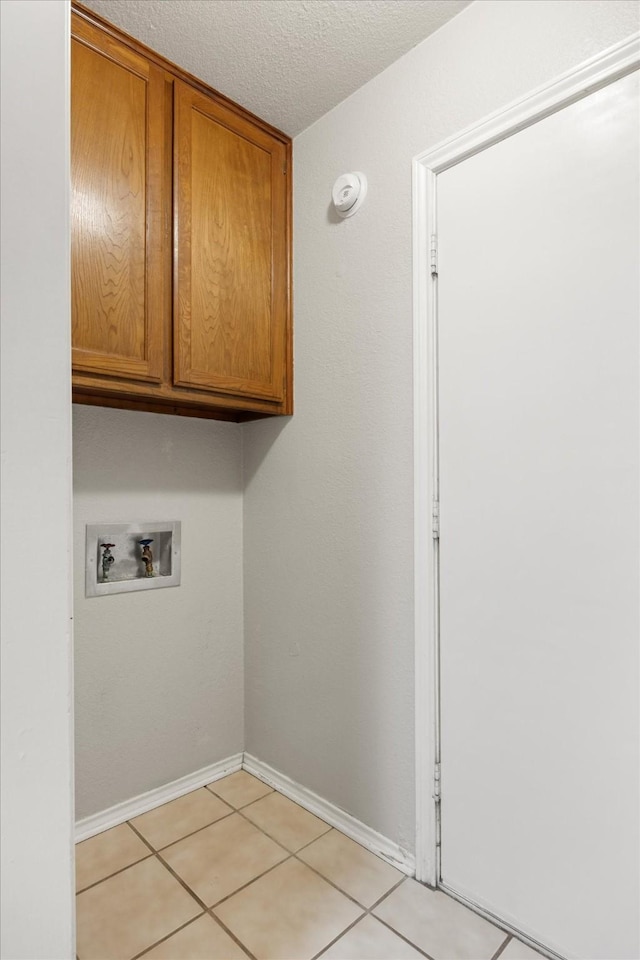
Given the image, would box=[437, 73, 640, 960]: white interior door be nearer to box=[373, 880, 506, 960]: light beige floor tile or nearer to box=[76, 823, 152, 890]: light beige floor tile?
box=[373, 880, 506, 960]: light beige floor tile

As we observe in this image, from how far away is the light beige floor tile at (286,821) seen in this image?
5.59 ft

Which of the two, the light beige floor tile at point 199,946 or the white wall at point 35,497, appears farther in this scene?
the light beige floor tile at point 199,946

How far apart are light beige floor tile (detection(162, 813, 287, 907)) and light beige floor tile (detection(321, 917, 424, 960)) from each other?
33 cm

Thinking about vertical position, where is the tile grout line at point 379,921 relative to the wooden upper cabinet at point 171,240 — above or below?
below

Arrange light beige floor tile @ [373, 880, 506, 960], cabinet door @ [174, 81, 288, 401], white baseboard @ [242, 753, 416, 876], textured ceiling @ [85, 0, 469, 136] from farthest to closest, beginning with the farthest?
cabinet door @ [174, 81, 288, 401] < white baseboard @ [242, 753, 416, 876] < textured ceiling @ [85, 0, 469, 136] < light beige floor tile @ [373, 880, 506, 960]

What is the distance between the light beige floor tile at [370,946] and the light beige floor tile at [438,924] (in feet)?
0.10

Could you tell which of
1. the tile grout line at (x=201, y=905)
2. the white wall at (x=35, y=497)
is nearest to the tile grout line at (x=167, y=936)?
the tile grout line at (x=201, y=905)

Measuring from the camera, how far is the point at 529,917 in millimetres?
1313

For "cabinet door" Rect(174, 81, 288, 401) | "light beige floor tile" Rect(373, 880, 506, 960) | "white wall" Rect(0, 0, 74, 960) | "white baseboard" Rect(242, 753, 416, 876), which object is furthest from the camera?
"cabinet door" Rect(174, 81, 288, 401)

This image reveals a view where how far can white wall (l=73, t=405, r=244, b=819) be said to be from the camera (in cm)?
178

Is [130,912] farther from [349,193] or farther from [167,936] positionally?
[349,193]

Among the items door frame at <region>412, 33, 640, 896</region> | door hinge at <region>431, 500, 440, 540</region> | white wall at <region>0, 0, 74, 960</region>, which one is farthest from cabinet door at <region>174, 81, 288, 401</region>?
white wall at <region>0, 0, 74, 960</region>

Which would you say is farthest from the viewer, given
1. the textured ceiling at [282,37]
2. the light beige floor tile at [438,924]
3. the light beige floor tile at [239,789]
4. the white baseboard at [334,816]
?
the light beige floor tile at [239,789]

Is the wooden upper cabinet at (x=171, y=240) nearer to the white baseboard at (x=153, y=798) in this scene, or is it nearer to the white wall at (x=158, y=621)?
the white wall at (x=158, y=621)
